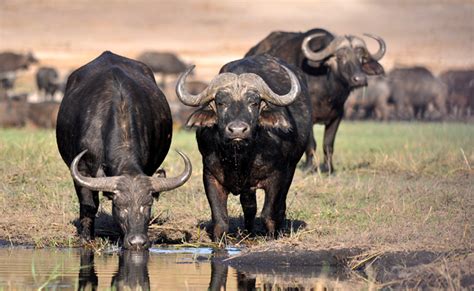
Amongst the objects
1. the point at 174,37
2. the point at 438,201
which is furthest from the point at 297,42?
the point at 174,37

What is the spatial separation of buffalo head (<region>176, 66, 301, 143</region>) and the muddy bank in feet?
3.64

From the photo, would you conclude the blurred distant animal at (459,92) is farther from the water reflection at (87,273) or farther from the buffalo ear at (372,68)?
the water reflection at (87,273)

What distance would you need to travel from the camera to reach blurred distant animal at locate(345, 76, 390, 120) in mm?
32406

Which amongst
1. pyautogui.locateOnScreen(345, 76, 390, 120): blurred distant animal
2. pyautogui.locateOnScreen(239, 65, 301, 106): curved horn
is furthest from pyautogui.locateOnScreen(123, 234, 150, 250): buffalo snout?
pyautogui.locateOnScreen(345, 76, 390, 120): blurred distant animal

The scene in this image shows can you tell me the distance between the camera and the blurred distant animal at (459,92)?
3181cm

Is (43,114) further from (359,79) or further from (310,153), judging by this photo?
(359,79)

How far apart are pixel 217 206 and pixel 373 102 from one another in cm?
2286

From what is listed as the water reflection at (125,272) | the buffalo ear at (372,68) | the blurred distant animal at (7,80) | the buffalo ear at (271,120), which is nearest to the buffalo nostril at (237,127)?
the buffalo ear at (271,120)

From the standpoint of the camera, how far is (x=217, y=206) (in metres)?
10.4

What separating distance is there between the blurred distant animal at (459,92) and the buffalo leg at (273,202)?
19.8m

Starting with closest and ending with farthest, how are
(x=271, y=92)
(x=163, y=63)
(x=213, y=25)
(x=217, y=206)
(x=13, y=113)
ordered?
(x=271, y=92), (x=217, y=206), (x=13, y=113), (x=163, y=63), (x=213, y=25)

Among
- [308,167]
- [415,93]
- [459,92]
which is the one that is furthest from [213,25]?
[308,167]

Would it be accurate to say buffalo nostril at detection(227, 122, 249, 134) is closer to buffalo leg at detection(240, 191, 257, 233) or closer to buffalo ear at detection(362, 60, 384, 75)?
buffalo leg at detection(240, 191, 257, 233)

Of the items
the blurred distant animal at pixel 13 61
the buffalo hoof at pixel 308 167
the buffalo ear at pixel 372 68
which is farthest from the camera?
the blurred distant animal at pixel 13 61
